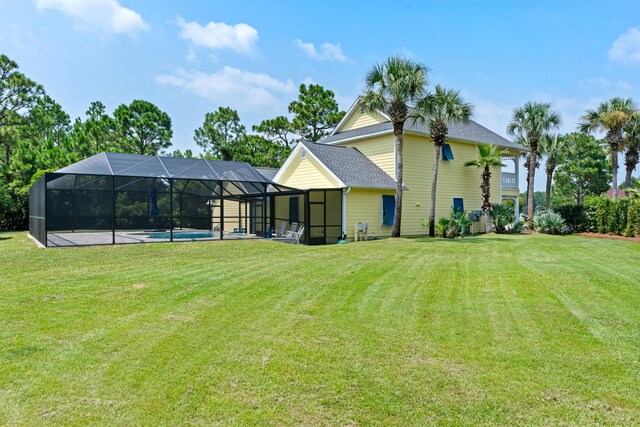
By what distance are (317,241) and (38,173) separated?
1704 centimetres

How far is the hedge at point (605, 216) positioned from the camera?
16.2 m

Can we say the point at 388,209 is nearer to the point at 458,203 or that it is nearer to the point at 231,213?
the point at 458,203

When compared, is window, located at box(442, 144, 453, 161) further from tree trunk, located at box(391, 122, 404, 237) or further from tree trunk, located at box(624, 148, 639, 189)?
tree trunk, located at box(624, 148, 639, 189)

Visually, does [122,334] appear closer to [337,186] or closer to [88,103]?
[337,186]

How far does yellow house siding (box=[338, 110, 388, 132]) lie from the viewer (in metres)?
19.6

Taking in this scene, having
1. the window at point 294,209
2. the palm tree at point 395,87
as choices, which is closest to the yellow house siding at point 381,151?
the palm tree at point 395,87

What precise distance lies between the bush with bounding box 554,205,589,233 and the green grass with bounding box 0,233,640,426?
1246 cm

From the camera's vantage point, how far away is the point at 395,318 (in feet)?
16.2

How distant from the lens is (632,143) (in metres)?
22.5

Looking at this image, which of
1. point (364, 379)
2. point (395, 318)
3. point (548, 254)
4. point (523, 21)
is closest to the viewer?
point (364, 379)

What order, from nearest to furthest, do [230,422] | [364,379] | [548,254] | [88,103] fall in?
[230,422]
[364,379]
[548,254]
[88,103]

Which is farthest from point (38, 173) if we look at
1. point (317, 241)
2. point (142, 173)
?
point (317, 241)

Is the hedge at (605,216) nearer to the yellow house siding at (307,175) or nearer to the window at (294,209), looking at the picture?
the yellow house siding at (307,175)

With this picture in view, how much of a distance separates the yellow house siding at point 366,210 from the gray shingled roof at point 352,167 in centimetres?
40
